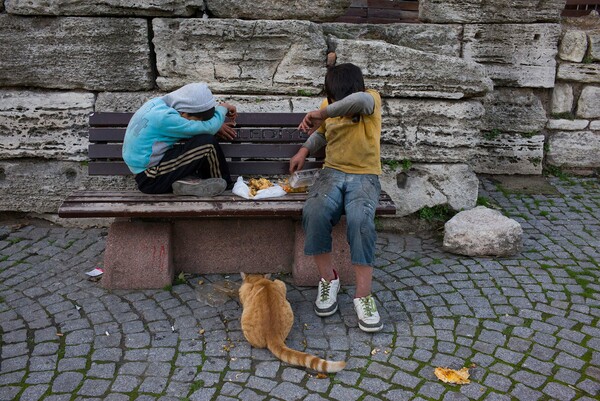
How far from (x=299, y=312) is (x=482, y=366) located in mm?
1106

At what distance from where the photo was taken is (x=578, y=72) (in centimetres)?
610

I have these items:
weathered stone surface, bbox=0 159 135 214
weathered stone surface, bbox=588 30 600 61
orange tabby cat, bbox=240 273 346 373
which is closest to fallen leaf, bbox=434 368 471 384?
orange tabby cat, bbox=240 273 346 373

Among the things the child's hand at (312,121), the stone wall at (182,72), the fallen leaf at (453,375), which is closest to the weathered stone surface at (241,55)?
the stone wall at (182,72)

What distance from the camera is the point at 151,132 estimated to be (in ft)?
12.6

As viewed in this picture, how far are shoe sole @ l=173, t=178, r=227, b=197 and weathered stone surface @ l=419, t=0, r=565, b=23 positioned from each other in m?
2.81

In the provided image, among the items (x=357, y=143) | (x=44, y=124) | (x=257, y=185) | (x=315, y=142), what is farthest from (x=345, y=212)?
(x=44, y=124)

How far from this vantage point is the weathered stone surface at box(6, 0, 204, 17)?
14.8 ft

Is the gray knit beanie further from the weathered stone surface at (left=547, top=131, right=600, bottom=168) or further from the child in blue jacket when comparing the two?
the weathered stone surface at (left=547, top=131, right=600, bottom=168)

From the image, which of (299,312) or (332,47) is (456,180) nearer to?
(332,47)

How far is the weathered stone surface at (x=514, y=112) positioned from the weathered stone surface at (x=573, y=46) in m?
0.50

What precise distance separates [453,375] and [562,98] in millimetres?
4113

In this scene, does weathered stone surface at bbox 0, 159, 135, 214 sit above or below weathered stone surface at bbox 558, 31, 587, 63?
below

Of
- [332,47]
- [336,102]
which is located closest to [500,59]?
[332,47]

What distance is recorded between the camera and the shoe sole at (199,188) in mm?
3889
